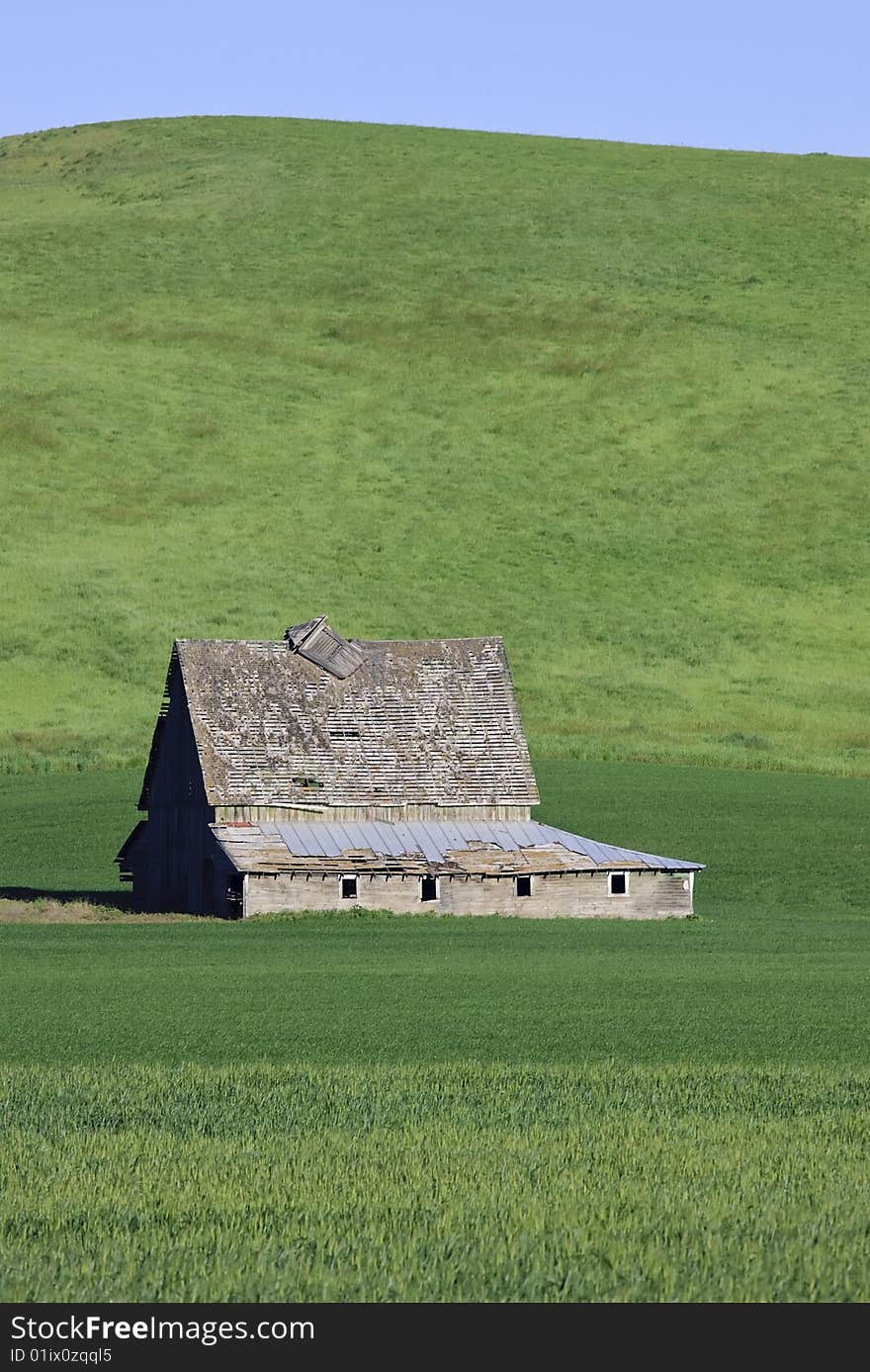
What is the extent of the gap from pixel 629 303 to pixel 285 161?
113 ft

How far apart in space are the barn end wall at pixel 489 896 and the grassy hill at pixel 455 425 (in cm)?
1830

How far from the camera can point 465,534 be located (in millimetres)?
85125

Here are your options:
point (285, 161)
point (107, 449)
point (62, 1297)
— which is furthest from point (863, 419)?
point (62, 1297)

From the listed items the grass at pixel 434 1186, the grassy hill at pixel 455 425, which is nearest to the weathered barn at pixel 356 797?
the grassy hill at pixel 455 425

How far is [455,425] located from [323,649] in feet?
157

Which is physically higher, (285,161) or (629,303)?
(285,161)

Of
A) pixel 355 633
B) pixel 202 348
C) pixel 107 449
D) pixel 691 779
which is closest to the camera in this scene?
pixel 691 779

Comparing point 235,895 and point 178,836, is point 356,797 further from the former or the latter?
point 235,895

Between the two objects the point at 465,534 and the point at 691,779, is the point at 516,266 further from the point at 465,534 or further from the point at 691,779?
the point at 691,779

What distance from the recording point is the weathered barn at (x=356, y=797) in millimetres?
44188

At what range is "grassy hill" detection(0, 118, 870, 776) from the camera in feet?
235

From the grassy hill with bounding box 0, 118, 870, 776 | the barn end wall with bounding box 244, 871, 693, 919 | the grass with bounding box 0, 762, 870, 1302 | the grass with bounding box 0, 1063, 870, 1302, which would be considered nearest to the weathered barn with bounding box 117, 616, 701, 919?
the barn end wall with bounding box 244, 871, 693, 919

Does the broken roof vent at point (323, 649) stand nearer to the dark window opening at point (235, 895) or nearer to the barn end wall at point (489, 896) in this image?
the barn end wall at point (489, 896)

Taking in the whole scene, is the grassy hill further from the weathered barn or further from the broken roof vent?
the broken roof vent
